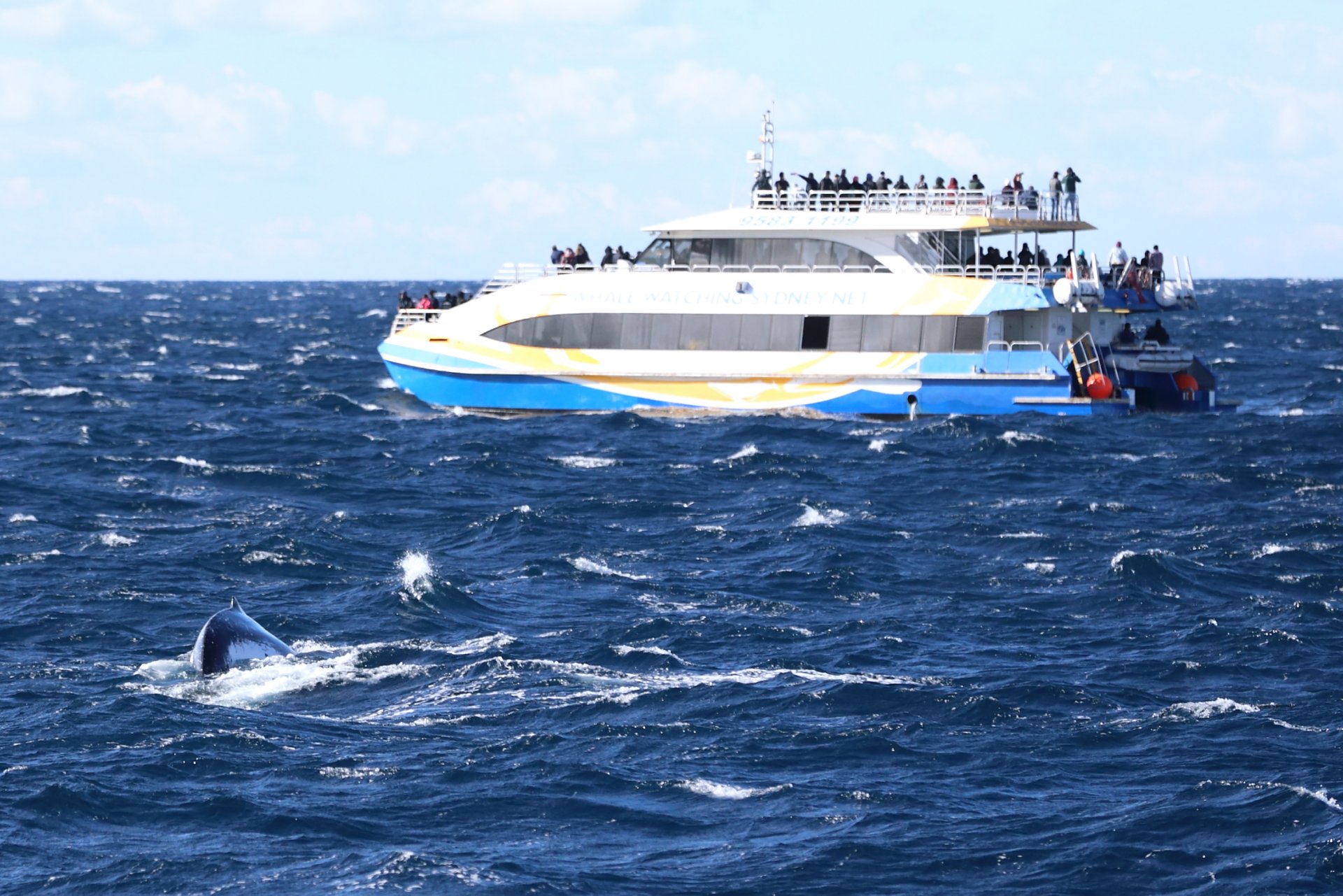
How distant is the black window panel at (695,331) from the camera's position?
151 ft

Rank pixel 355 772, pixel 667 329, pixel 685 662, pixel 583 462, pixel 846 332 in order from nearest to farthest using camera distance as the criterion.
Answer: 1. pixel 355 772
2. pixel 685 662
3. pixel 583 462
4. pixel 846 332
5. pixel 667 329

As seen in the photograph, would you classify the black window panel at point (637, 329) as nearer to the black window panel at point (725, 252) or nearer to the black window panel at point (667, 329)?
the black window panel at point (667, 329)

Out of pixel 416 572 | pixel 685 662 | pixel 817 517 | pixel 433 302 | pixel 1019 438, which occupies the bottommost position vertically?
pixel 685 662

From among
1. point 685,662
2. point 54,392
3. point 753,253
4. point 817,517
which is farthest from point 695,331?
point 685,662

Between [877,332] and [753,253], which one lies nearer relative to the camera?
[877,332]

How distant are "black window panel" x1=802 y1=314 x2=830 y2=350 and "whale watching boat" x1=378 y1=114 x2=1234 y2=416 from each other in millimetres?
35

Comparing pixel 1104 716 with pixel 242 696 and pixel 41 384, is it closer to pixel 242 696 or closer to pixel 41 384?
pixel 242 696

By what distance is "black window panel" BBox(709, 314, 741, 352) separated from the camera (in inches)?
1800

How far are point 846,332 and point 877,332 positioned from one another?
77 centimetres

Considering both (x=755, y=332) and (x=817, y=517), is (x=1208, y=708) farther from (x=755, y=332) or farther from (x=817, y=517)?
(x=755, y=332)

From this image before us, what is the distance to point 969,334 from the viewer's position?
44375mm

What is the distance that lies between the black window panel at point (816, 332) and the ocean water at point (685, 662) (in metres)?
3.11

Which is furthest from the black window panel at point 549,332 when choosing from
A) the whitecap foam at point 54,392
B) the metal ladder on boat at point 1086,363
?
the whitecap foam at point 54,392

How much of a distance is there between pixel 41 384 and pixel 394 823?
4804cm
